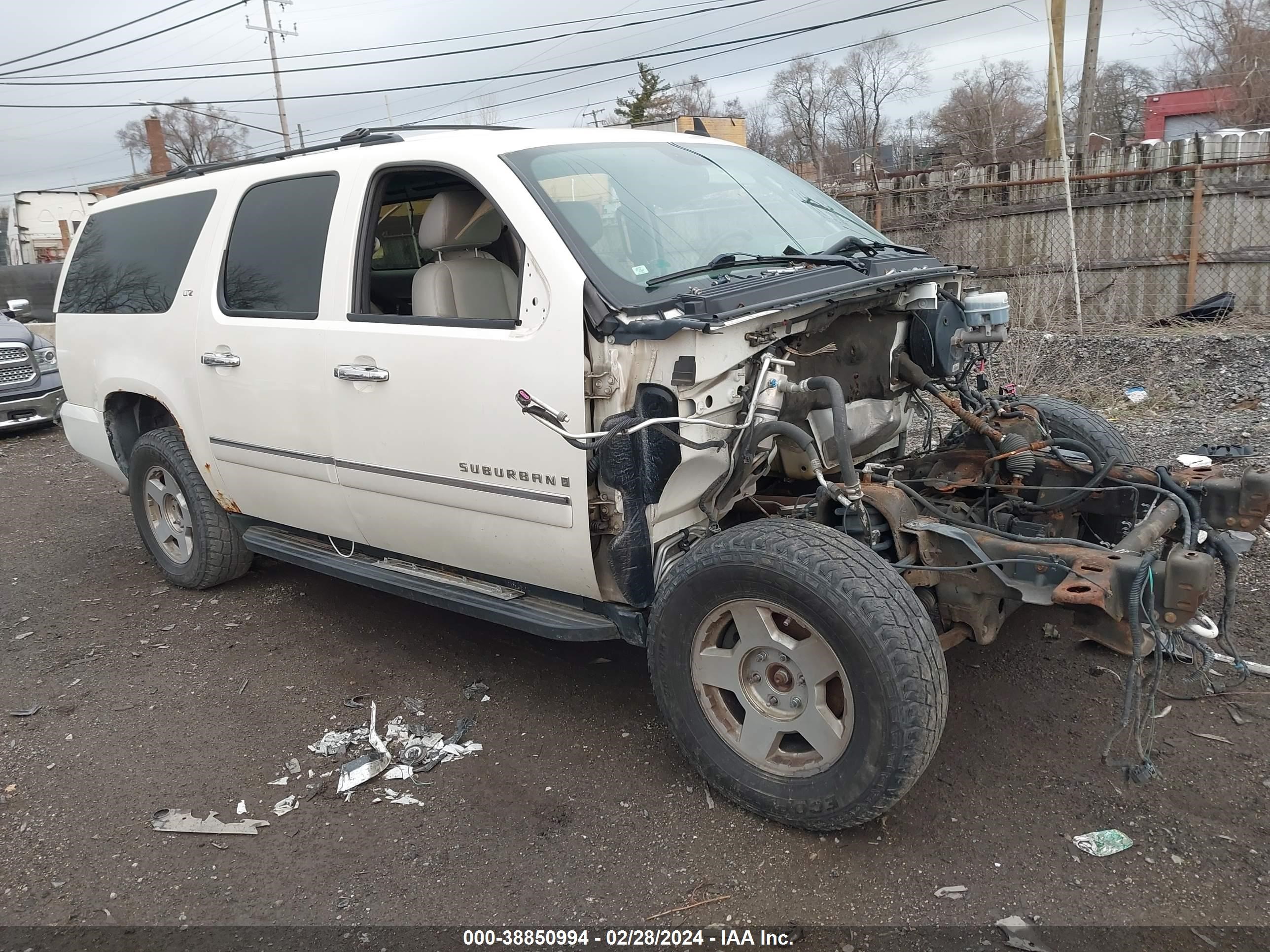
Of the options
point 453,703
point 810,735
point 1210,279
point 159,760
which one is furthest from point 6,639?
point 1210,279

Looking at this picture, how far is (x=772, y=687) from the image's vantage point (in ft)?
9.77

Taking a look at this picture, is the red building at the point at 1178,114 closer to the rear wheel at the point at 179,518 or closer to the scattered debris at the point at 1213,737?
the scattered debris at the point at 1213,737

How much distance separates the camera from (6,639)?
494 centimetres

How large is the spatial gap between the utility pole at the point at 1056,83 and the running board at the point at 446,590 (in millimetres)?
8615

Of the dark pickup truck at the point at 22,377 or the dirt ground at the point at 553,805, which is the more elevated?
the dark pickup truck at the point at 22,377

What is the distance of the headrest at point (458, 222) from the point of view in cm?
383

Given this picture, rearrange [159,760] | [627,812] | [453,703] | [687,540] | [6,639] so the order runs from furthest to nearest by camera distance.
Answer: [6,639] → [453,703] → [159,760] → [687,540] → [627,812]

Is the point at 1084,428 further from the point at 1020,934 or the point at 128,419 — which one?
the point at 128,419

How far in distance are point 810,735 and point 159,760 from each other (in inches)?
99.4

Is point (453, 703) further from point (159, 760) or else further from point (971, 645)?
point (971, 645)

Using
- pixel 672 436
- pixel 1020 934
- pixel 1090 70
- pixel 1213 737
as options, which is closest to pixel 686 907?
pixel 1020 934

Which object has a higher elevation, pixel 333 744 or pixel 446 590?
pixel 446 590

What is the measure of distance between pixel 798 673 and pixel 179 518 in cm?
390

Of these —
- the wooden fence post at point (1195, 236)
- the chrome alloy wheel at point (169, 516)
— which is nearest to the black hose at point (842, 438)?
the chrome alloy wheel at point (169, 516)
